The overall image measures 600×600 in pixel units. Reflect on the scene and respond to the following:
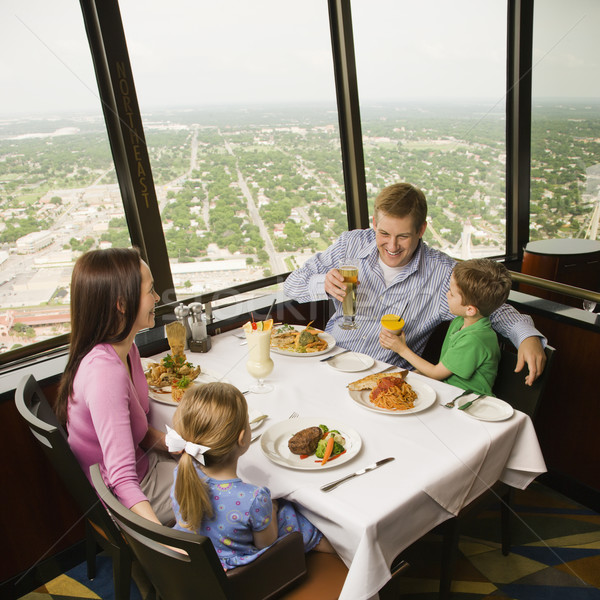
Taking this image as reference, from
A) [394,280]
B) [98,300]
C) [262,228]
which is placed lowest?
[394,280]

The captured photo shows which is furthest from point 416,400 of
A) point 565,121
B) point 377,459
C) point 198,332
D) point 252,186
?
point 565,121

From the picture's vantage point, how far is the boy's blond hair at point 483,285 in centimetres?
189

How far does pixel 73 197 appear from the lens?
98.9 inches

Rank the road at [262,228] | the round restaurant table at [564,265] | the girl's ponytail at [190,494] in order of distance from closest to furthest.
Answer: the girl's ponytail at [190,494], the road at [262,228], the round restaurant table at [564,265]

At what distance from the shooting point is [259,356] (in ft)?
5.86

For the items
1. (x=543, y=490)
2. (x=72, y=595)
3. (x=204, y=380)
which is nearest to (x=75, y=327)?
(x=204, y=380)

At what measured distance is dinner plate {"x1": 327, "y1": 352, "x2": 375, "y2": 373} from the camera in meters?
1.96

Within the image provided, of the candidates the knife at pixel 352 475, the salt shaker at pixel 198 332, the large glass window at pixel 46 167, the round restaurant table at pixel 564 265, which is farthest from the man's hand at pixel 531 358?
the large glass window at pixel 46 167

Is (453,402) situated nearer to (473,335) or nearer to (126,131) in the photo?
(473,335)

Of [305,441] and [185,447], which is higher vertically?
[185,447]

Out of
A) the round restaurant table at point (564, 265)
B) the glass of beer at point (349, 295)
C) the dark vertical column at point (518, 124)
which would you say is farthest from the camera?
the dark vertical column at point (518, 124)

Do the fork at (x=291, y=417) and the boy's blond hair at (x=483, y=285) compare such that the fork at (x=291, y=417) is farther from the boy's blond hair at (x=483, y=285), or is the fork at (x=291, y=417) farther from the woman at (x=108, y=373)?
the boy's blond hair at (x=483, y=285)

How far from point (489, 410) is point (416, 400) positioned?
23cm

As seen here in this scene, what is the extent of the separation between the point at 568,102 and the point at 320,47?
2.19 m
